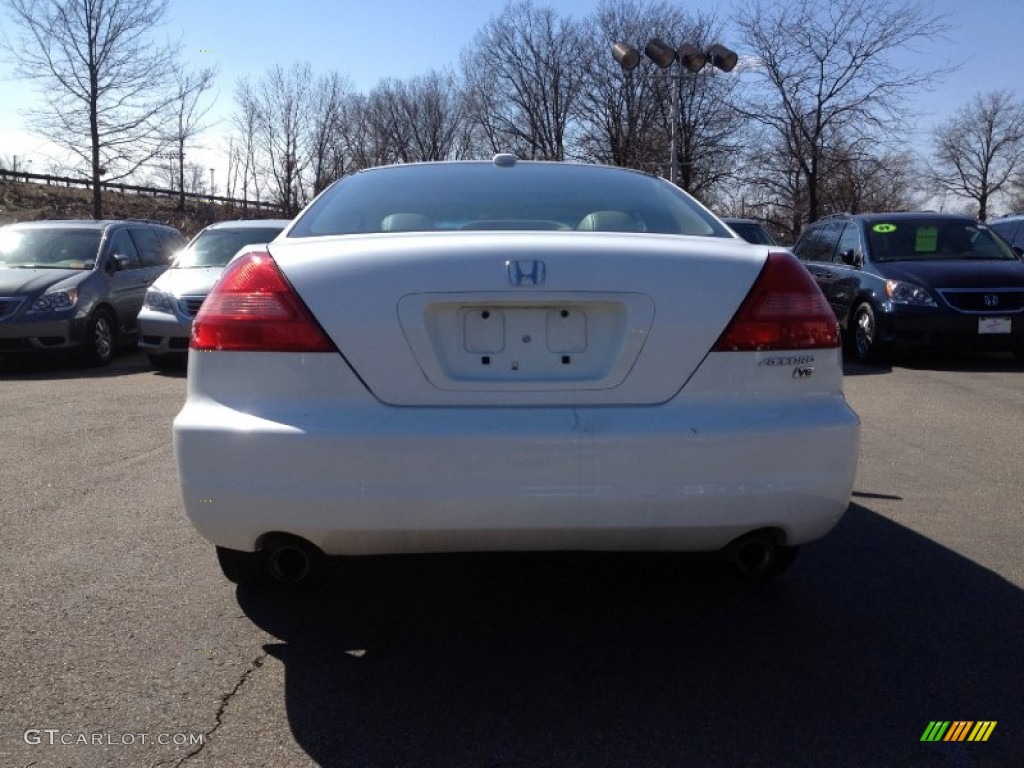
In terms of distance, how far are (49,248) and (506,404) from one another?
32.7ft

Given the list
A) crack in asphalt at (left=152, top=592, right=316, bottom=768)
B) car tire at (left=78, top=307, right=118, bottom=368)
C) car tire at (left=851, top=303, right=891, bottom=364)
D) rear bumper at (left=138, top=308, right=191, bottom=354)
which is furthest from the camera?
car tire at (left=78, top=307, right=118, bottom=368)

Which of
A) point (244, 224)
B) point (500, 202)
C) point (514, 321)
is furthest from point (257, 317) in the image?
point (244, 224)

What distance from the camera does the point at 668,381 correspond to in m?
2.55

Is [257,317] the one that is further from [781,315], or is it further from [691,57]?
[691,57]

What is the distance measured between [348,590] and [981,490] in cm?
324

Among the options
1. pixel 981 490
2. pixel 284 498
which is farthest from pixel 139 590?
pixel 981 490

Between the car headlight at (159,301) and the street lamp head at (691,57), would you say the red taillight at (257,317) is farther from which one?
the street lamp head at (691,57)

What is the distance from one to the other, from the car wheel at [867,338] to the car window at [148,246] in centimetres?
849

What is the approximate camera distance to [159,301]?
30.9 feet

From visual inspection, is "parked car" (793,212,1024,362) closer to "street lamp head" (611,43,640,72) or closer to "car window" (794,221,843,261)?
"car window" (794,221,843,261)

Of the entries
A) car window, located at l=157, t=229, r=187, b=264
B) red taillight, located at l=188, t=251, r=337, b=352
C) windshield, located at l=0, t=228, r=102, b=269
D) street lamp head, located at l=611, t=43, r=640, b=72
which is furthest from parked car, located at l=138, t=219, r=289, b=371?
street lamp head, located at l=611, t=43, r=640, b=72

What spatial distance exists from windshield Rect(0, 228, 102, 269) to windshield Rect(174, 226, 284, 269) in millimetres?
1191

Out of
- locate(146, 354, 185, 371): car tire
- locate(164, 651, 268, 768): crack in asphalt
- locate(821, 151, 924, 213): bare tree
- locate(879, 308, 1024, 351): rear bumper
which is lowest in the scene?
locate(164, 651, 268, 768): crack in asphalt

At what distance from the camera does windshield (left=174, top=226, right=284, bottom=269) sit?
10.2m
